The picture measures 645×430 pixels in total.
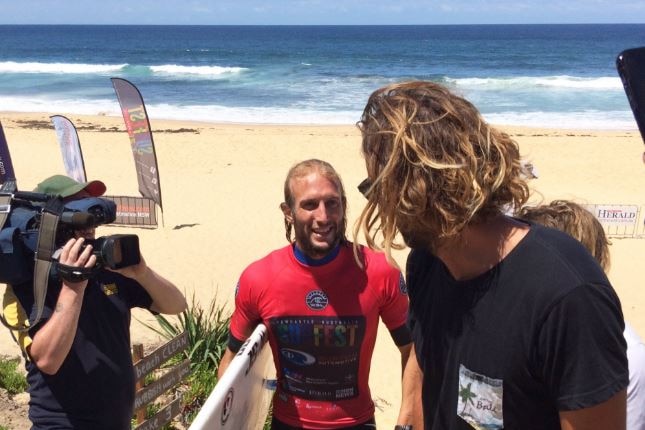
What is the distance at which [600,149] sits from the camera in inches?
Result: 728

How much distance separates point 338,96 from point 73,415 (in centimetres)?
3247

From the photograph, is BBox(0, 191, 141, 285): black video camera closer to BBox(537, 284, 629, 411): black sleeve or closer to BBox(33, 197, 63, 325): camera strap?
BBox(33, 197, 63, 325): camera strap

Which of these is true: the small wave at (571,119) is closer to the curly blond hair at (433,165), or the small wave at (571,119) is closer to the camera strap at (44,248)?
the camera strap at (44,248)

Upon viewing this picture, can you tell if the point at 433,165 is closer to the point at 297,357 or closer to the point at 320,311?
the point at 320,311

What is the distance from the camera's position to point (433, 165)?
4.86 ft

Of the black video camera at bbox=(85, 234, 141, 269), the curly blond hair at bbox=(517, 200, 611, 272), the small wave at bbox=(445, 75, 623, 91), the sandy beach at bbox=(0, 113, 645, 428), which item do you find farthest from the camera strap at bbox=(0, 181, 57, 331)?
the small wave at bbox=(445, 75, 623, 91)

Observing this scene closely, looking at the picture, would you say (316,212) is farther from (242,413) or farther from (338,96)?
(338,96)

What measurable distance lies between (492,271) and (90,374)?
174cm

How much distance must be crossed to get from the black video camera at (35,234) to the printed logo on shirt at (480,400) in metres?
1.36

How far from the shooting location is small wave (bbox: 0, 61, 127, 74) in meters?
48.3

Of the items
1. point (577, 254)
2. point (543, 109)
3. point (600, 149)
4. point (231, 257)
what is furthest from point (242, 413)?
point (543, 109)

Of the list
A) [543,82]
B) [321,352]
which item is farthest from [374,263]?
[543,82]

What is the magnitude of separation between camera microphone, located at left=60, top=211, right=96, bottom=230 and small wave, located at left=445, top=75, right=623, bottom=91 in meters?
37.6

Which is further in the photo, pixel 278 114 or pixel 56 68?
pixel 56 68
